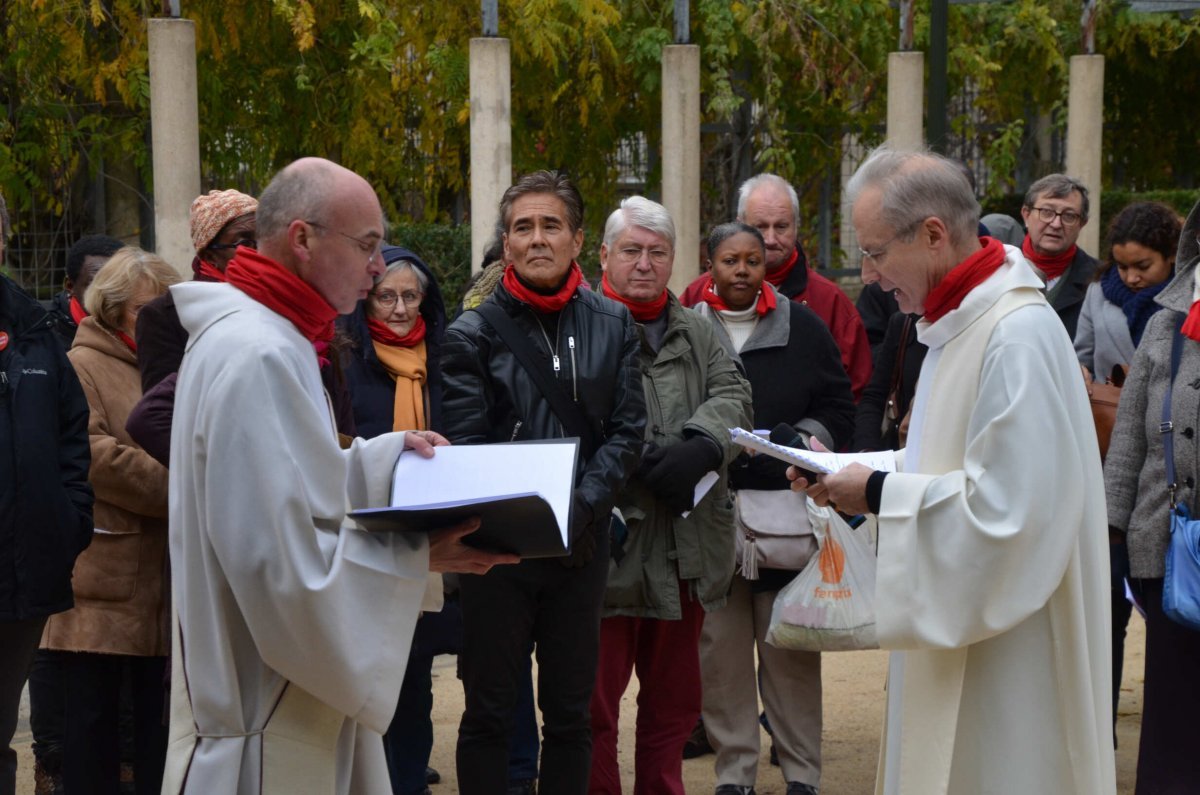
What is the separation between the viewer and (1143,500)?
4691mm

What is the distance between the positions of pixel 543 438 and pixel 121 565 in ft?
4.55

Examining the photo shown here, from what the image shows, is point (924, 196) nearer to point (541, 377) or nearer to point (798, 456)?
point (798, 456)

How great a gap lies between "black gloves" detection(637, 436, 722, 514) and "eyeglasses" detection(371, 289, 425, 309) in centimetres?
108

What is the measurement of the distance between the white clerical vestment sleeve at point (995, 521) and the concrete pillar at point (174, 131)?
563cm

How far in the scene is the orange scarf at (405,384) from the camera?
5324 mm

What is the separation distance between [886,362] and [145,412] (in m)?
2.75

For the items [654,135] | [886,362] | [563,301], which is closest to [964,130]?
[654,135]

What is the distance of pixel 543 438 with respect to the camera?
448 cm

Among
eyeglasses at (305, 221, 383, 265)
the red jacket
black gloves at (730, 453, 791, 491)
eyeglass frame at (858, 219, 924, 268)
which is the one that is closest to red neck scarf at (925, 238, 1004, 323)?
eyeglass frame at (858, 219, 924, 268)

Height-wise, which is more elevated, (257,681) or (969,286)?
(969,286)

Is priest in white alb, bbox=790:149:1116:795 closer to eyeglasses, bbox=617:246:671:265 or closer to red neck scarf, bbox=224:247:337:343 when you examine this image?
red neck scarf, bbox=224:247:337:343

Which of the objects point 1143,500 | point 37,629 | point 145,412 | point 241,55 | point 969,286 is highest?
point 241,55

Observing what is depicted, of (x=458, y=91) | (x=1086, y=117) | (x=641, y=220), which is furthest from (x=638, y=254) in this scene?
(x=458, y=91)

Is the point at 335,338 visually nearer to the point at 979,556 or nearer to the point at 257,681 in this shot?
the point at 257,681
